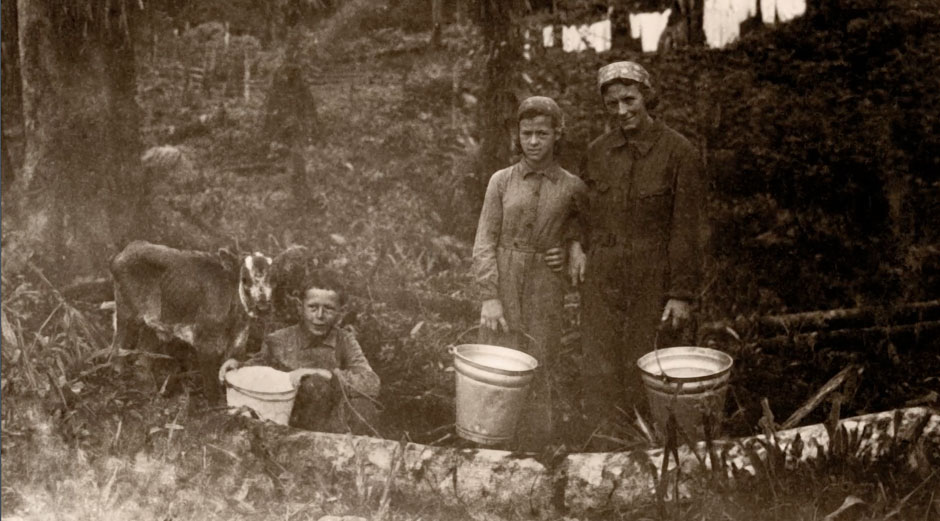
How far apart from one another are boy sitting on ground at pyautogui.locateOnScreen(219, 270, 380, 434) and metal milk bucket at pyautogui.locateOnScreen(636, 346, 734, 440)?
50.8 inches

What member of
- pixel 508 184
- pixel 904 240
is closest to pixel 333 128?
pixel 508 184

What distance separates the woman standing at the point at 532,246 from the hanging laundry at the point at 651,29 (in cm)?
61

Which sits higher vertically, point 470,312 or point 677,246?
point 677,246

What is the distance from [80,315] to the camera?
4359 millimetres

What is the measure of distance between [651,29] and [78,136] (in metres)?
2.87

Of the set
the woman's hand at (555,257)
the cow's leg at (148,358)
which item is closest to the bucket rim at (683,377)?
the woman's hand at (555,257)

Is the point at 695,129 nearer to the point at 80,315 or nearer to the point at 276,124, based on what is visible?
the point at 276,124

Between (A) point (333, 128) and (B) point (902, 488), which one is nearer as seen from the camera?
(B) point (902, 488)

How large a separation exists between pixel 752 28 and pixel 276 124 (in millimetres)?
2344

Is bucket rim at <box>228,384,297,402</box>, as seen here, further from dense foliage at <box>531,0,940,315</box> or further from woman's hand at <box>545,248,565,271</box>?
dense foliage at <box>531,0,940,315</box>

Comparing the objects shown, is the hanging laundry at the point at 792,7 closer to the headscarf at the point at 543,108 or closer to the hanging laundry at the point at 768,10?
the hanging laundry at the point at 768,10

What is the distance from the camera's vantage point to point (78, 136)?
4426 millimetres

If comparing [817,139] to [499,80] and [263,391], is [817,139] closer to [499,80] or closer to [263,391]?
[499,80]

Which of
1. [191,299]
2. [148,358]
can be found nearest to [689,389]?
[191,299]
